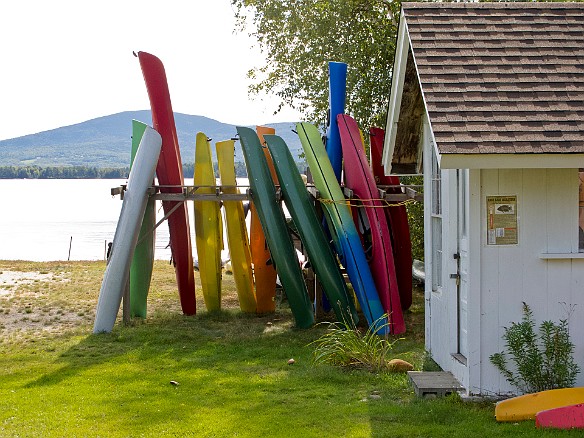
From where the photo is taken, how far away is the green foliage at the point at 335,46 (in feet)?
66.2

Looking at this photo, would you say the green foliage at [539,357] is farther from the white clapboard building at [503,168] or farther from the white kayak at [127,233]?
the white kayak at [127,233]

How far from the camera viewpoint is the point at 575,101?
8.27 meters

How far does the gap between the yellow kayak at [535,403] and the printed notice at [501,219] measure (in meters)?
1.39

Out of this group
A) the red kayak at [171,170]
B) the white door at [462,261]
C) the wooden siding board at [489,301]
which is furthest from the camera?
the red kayak at [171,170]

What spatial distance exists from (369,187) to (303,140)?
4.83ft

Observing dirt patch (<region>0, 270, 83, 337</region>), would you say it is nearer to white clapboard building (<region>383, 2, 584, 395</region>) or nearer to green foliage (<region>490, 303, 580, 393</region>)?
white clapboard building (<region>383, 2, 584, 395</region>)

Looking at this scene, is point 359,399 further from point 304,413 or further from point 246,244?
point 246,244

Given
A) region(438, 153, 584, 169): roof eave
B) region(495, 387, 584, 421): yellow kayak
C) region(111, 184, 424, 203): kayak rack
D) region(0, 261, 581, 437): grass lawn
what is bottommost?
region(0, 261, 581, 437): grass lawn

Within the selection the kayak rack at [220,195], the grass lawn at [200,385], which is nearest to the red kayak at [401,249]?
the grass lawn at [200,385]

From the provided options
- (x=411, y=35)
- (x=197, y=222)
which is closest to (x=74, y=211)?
(x=197, y=222)

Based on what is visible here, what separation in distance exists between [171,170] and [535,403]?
28.5 feet

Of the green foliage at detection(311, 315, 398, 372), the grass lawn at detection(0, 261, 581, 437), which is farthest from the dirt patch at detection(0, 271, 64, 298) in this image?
the green foliage at detection(311, 315, 398, 372)

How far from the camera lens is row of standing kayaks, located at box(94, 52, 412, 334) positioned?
13.3 metres

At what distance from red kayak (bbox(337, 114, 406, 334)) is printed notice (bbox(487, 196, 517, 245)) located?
470cm
